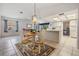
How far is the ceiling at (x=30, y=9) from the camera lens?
2125 millimetres

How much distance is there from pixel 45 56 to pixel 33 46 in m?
0.37

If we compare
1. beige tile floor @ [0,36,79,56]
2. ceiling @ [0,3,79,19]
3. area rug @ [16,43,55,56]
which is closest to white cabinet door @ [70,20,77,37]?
beige tile floor @ [0,36,79,56]

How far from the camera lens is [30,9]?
2.15m

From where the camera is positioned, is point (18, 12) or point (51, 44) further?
point (51, 44)

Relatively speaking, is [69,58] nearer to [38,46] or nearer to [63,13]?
[38,46]

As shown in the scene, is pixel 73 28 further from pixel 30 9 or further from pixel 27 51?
pixel 27 51

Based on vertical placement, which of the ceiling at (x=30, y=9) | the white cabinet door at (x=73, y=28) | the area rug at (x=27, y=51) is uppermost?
the ceiling at (x=30, y=9)

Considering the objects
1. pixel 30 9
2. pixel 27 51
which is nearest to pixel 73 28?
pixel 30 9

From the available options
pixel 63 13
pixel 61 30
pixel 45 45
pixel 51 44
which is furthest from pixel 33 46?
pixel 63 13

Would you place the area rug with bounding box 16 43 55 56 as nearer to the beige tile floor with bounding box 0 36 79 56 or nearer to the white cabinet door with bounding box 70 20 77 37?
the beige tile floor with bounding box 0 36 79 56

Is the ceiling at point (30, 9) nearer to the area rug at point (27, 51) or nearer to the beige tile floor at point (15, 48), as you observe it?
the beige tile floor at point (15, 48)

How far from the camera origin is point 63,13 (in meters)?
2.13

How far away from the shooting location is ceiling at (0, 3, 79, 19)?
2125 mm

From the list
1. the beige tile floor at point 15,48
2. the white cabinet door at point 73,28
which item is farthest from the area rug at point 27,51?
the white cabinet door at point 73,28
